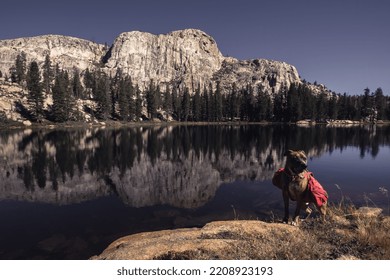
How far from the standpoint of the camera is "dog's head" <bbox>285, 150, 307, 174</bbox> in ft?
27.7

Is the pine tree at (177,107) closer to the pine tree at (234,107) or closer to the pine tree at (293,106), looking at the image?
the pine tree at (234,107)

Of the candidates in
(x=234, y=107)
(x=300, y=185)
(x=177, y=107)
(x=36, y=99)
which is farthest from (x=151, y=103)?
(x=300, y=185)

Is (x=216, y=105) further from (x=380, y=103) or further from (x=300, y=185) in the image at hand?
(x=300, y=185)

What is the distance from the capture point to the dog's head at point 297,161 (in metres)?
8.45

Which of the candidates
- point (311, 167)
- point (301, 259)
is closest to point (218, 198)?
point (301, 259)

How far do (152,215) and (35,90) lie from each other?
98.2 metres

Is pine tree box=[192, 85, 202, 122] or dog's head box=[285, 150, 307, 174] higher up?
pine tree box=[192, 85, 202, 122]

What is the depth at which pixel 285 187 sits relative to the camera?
9406 mm

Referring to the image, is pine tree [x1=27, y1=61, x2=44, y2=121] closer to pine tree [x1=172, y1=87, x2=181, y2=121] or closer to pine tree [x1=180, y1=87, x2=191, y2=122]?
pine tree [x1=172, y1=87, x2=181, y2=121]

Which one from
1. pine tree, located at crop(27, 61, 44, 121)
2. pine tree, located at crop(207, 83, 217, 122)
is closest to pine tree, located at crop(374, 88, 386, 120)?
pine tree, located at crop(207, 83, 217, 122)

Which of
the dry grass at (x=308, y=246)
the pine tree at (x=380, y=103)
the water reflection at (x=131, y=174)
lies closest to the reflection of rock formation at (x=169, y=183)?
the water reflection at (x=131, y=174)

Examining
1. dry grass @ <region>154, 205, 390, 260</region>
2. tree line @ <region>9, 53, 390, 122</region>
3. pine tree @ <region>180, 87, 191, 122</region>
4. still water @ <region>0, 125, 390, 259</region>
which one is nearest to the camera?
dry grass @ <region>154, 205, 390, 260</region>

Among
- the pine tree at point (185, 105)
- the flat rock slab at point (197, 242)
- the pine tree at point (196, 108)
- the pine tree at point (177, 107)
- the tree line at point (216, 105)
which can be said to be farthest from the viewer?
the pine tree at point (177, 107)

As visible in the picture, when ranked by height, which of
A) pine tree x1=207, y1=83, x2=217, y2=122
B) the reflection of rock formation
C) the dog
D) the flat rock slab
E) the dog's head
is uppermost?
pine tree x1=207, y1=83, x2=217, y2=122
